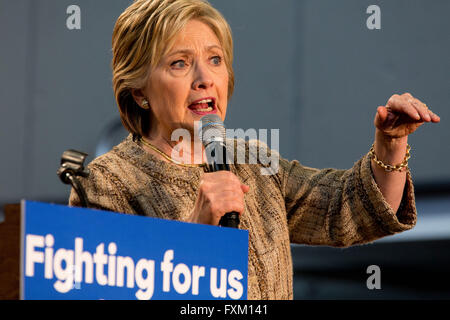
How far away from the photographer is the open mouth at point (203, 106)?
1836mm

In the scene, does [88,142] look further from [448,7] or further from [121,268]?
[121,268]

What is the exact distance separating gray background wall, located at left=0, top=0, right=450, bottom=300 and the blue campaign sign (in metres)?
2.34

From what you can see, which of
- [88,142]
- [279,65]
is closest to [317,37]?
[279,65]

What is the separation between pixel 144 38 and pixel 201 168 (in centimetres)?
38

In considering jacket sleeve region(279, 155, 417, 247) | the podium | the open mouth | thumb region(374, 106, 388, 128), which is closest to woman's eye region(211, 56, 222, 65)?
the open mouth

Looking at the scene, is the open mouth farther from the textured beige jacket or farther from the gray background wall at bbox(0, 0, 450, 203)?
the gray background wall at bbox(0, 0, 450, 203)

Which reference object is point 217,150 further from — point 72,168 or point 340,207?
point 340,207

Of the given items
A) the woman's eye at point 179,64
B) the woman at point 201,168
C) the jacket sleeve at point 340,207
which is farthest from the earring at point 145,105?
the jacket sleeve at point 340,207

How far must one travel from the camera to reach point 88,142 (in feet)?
14.3

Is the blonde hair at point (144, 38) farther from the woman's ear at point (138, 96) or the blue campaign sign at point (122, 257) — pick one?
the blue campaign sign at point (122, 257)

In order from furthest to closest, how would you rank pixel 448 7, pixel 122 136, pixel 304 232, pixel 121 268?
pixel 122 136, pixel 448 7, pixel 304 232, pixel 121 268

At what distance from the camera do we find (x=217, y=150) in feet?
5.07

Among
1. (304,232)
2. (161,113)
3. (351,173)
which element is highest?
(161,113)

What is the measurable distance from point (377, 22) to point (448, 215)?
1028 mm
